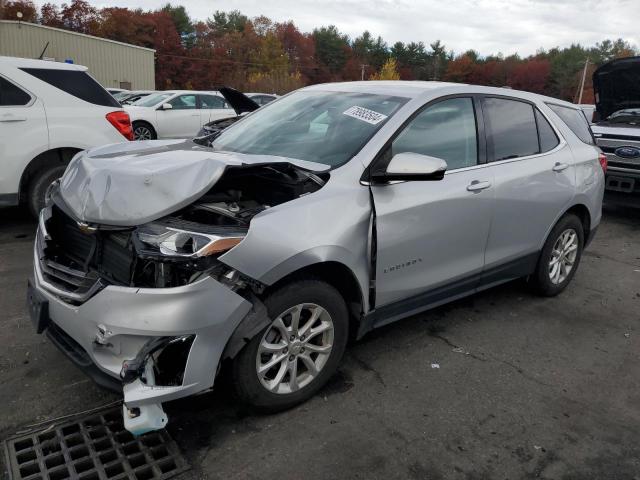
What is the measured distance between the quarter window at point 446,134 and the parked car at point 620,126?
4859 mm

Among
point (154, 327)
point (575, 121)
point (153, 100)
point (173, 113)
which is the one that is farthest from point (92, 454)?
point (153, 100)

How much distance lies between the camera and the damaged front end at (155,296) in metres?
2.29

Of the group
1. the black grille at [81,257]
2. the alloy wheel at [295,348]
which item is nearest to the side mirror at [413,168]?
the alloy wheel at [295,348]

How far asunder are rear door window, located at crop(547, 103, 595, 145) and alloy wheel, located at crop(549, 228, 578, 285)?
88 cm

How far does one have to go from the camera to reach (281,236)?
254 centimetres

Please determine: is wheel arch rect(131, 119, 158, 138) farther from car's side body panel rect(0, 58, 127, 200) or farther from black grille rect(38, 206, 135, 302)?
black grille rect(38, 206, 135, 302)

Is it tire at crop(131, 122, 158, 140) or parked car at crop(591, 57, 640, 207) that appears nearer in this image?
parked car at crop(591, 57, 640, 207)

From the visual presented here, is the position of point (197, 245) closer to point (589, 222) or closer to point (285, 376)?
→ point (285, 376)

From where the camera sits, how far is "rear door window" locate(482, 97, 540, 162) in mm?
3791

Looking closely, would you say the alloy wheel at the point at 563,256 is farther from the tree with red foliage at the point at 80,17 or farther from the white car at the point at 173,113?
the tree with red foliage at the point at 80,17

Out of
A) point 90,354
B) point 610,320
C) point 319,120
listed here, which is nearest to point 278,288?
point 90,354

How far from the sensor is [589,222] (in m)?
4.80

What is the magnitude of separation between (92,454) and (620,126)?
875 cm

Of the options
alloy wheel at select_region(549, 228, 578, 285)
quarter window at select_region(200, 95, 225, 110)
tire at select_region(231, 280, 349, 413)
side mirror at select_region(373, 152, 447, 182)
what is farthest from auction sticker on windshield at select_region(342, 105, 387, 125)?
quarter window at select_region(200, 95, 225, 110)
